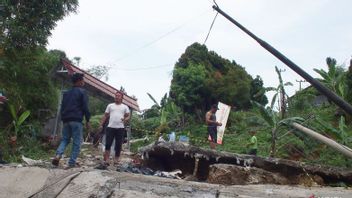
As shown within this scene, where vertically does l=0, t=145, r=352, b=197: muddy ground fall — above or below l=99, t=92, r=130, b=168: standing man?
below

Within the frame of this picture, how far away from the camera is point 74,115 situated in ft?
20.5

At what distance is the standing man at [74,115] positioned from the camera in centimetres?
625

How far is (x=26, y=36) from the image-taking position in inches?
508

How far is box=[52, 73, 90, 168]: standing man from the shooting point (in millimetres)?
6254

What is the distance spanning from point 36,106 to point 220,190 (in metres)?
12.2

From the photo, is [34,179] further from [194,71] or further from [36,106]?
[194,71]

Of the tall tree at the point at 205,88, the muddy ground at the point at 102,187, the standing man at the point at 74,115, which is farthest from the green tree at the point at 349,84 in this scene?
the standing man at the point at 74,115

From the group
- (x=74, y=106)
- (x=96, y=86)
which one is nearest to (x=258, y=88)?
(x=96, y=86)

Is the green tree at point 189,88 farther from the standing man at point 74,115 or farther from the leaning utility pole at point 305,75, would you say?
the leaning utility pole at point 305,75

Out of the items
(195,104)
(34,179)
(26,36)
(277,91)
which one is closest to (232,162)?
(34,179)

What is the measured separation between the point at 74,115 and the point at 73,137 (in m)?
0.33

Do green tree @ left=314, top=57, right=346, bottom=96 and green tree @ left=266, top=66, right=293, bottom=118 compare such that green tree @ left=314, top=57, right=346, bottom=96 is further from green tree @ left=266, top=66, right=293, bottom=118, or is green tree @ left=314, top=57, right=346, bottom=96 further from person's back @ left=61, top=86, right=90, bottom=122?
person's back @ left=61, top=86, right=90, bottom=122

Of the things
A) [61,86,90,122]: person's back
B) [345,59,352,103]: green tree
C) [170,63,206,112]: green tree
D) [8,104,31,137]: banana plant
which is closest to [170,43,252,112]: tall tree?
[170,63,206,112]: green tree

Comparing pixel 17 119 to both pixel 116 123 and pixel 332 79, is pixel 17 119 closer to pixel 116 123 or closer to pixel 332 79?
pixel 116 123
